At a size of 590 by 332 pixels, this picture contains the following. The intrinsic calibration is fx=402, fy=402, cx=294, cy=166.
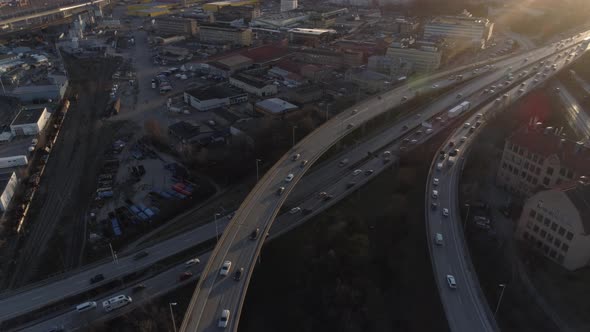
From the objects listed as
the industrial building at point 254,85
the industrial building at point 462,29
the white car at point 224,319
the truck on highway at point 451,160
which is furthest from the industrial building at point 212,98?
the industrial building at point 462,29

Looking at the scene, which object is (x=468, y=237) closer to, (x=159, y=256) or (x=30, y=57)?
(x=159, y=256)

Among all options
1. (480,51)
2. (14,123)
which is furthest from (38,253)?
(480,51)

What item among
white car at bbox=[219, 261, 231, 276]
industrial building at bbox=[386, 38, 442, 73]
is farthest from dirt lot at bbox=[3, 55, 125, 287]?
industrial building at bbox=[386, 38, 442, 73]

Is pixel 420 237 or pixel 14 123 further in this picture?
pixel 14 123

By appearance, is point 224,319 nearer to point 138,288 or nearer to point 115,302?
point 115,302

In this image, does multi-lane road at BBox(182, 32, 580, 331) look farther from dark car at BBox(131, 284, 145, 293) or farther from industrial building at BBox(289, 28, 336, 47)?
industrial building at BBox(289, 28, 336, 47)

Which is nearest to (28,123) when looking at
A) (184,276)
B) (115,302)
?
(115,302)
